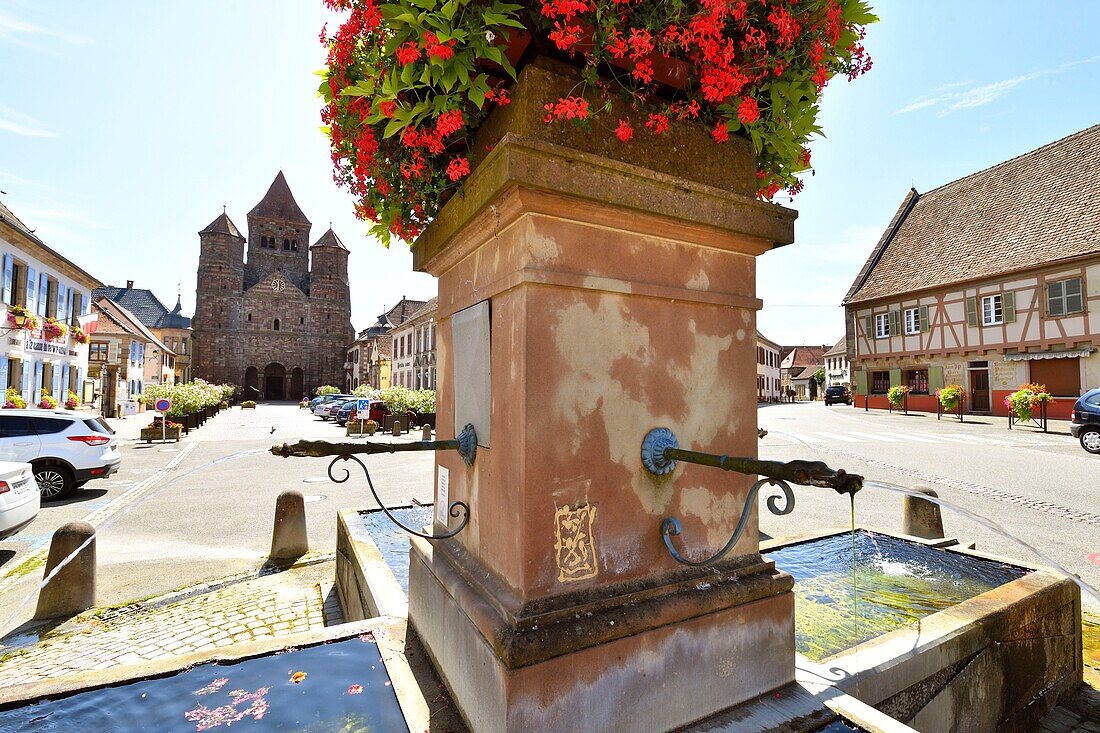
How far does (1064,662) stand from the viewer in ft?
10.5

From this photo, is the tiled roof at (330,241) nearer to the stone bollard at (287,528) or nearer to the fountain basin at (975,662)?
the stone bollard at (287,528)

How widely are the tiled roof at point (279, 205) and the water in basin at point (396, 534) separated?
75479mm

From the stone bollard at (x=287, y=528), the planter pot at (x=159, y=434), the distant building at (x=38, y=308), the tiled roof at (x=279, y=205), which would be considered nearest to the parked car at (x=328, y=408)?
the distant building at (x=38, y=308)

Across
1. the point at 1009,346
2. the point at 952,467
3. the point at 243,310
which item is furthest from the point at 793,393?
the point at 243,310

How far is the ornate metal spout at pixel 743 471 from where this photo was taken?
1.38 meters

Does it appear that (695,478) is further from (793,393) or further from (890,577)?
(793,393)

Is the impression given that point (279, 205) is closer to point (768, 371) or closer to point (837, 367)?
point (768, 371)

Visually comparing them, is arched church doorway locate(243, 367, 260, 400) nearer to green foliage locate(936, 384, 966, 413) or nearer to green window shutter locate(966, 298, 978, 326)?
green foliage locate(936, 384, 966, 413)

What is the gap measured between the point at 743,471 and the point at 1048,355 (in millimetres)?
30288

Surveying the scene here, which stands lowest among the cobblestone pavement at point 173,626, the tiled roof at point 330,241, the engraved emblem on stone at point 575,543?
the cobblestone pavement at point 173,626

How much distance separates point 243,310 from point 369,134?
244ft

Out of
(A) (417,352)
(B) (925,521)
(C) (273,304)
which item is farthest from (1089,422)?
(C) (273,304)

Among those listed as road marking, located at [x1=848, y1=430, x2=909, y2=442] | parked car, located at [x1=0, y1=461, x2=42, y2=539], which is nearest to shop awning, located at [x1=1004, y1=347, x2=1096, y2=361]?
road marking, located at [x1=848, y1=430, x2=909, y2=442]

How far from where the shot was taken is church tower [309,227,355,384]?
6944cm
